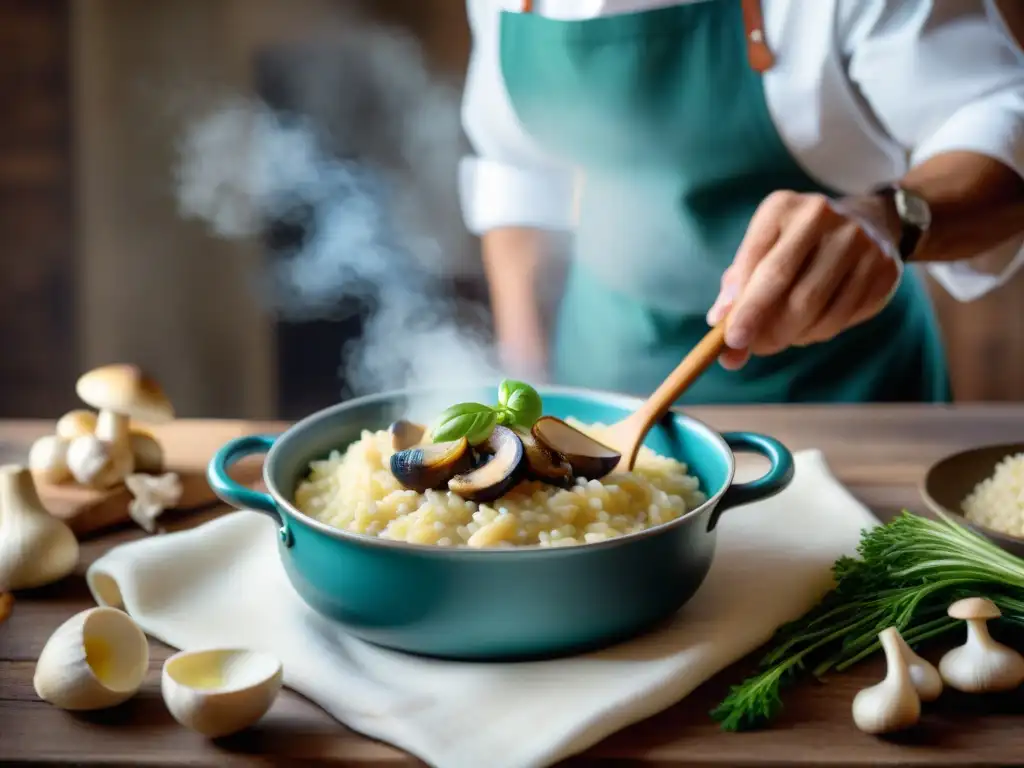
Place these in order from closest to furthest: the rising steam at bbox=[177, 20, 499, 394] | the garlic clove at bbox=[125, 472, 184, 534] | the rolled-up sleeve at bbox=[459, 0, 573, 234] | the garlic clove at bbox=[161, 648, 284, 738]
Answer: the garlic clove at bbox=[161, 648, 284, 738] < the garlic clove at bbox=[125, 472, 184, 534] < the rolled-up sleeve at bbox=[459, 0, 573, 234] < the rising steam at bbox=[177, 20, 499, 394]

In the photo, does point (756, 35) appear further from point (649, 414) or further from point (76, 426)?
point (76, 426)

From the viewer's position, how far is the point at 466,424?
102cm

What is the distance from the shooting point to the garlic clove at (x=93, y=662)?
2.86 ft

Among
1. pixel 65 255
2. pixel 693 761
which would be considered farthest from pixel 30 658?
pixel 65 255

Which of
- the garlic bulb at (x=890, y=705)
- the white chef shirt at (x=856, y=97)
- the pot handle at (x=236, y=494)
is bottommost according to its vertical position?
the garlic bulb at (x=890, y=705)

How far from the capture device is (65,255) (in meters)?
3.20

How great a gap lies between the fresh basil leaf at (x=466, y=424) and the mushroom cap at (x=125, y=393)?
536 mm

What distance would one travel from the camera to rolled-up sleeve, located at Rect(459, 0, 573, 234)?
216 cm

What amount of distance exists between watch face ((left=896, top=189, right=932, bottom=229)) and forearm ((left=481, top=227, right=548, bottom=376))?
2.77 feet

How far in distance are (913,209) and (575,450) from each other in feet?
2.67

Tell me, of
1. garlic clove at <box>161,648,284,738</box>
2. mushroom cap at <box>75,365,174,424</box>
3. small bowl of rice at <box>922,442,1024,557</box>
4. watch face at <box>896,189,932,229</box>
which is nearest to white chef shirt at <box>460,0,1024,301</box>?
watch face at <box>896,189,932,229</box>

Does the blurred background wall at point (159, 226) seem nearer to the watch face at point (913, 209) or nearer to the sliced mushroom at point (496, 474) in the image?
the watch face at point (913, 209)

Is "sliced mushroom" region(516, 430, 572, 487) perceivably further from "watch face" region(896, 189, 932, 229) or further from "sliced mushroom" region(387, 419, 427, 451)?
"watch face" region(896, 189, 932, 229)

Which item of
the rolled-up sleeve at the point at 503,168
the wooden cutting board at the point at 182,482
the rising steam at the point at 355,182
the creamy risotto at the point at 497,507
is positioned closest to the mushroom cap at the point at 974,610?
the creamy risotto at the point at 497,507
